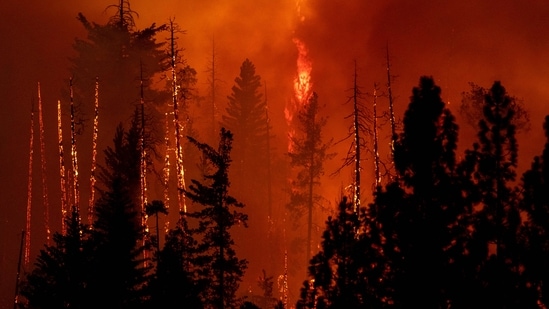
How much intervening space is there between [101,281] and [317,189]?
47553mm

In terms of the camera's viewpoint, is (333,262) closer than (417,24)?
Yes

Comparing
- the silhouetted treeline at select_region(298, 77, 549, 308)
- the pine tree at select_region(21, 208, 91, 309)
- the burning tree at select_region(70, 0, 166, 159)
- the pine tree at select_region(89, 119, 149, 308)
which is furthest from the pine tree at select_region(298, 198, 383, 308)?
the burning tree at select_region(70, 0, 166, 159)

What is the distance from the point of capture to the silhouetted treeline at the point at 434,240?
1283cm

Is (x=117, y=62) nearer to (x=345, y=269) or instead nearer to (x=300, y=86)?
(x=345, y=269)

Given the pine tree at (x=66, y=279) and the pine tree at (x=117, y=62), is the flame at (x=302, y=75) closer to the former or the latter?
the pine tree at (x=117, y=62)

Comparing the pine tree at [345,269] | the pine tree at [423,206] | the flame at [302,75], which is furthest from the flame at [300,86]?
the pine tree at [423,206]

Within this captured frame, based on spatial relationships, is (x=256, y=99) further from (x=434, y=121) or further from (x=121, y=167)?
(x=434, y=121)

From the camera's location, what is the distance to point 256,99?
61969 mm

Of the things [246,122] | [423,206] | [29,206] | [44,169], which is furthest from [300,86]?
[423,206]

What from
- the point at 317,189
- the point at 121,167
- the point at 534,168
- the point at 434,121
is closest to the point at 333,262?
the point at 434,121

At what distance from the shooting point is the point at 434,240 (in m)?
12.9

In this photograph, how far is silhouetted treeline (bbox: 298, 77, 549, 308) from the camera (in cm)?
1283

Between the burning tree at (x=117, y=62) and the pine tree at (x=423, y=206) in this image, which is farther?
the burning tree at (x=117, y=62)

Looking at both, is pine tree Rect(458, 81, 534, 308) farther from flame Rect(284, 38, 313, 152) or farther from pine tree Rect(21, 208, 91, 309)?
flame Rect(284, 38, 313, 152)
